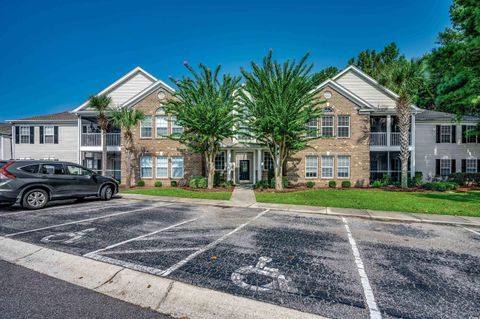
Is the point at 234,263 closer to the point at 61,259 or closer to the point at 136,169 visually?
the point at 61,259

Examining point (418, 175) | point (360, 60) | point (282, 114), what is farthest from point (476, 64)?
point (360, 60)

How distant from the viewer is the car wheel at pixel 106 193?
37.5ft

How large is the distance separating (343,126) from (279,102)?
7172mm

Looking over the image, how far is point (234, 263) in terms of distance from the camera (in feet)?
14.1

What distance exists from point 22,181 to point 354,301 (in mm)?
11195

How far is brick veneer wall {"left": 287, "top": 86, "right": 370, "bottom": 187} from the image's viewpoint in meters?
18.5

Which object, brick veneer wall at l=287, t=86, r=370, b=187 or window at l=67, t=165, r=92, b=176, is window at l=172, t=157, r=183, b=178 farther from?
brick veneer wall at l=287, t=86, r=370, b=187

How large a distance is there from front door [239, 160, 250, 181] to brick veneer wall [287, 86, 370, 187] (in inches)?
148

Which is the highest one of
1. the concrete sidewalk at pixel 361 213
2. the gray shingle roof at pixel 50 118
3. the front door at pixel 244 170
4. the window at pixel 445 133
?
the gray shingle roof at pixel 50 118

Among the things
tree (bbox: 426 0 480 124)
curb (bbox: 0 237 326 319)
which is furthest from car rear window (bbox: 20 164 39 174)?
tree (bbox: 426 0 480 124)

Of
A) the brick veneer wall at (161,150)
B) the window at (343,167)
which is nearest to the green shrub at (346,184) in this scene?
the window at (343,167)

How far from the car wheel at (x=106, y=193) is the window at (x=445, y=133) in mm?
26751

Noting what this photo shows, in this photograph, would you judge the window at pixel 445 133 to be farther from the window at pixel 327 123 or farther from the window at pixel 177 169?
the window at pixel 177 169

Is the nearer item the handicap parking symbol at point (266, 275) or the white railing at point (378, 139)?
the handicap parking symbol at point (266, 275)
